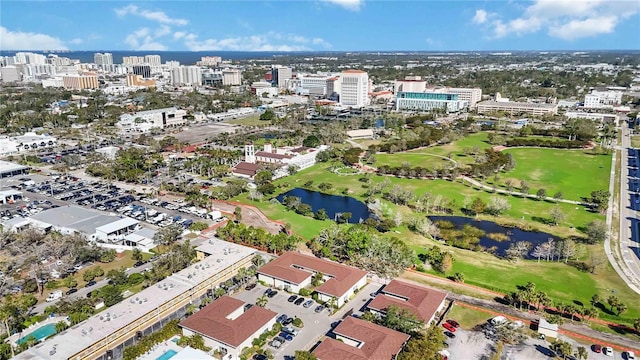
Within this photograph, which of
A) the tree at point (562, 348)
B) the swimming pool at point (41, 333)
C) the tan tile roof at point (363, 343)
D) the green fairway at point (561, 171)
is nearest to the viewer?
the tan tile roof at point (363, 343)

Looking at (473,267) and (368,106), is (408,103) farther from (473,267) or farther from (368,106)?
(473,267)

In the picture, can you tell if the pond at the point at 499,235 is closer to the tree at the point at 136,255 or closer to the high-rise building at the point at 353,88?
the tree at the point at 136,255

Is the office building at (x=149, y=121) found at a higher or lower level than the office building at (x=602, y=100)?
lower

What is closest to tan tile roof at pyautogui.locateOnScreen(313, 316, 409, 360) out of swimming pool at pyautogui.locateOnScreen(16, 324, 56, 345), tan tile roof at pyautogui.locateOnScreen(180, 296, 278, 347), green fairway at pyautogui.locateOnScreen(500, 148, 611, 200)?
tan tile roof at pyautogui.locateOnScreen(180, 296, 278, 347)

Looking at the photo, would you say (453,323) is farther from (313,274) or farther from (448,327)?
(313,274)

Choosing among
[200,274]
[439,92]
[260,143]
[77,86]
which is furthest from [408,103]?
[77,86]

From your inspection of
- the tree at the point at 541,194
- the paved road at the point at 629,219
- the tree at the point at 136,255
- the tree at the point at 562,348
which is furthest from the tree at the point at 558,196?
the tree at the point at 136,255

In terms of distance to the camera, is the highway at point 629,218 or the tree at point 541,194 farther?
the tree at point 541,194

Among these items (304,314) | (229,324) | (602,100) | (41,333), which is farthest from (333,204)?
(602,100)
